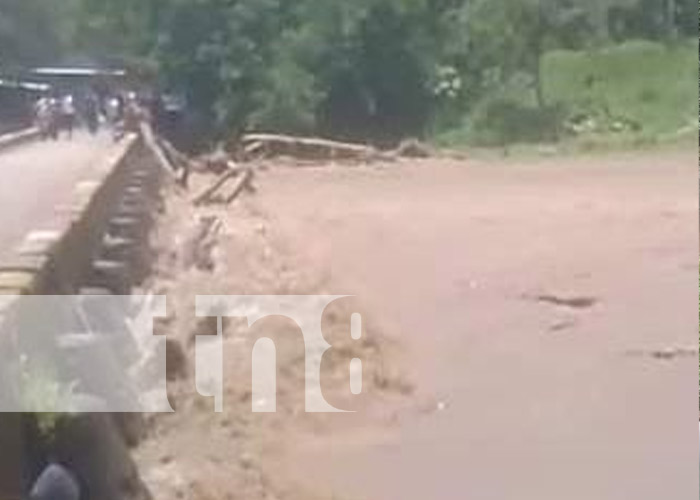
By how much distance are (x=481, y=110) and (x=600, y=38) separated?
4395 millimetres

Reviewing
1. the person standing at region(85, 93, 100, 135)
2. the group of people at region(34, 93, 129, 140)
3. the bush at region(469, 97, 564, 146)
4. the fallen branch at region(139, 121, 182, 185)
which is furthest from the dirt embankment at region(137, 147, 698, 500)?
the person standing at region(85, 93, 100, 135)

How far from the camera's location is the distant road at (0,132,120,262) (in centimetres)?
1366

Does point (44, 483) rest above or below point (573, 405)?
above

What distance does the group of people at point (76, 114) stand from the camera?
31.4 m

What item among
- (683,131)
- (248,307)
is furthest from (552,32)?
(248,307)

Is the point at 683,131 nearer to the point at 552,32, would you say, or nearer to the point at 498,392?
the point at 552,32

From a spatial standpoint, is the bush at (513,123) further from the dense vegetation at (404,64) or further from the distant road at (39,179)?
the distant road at (39,179)

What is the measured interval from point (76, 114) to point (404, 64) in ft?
22.9

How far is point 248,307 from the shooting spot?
13.2 m

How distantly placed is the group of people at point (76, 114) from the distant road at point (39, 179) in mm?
520

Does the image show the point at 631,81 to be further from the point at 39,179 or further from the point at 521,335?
the point at 521,335

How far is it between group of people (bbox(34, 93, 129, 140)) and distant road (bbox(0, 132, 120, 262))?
52 centimetres

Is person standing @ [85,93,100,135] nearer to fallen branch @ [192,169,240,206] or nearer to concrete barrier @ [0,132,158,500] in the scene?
fallen branch @ [192,169,240,206]

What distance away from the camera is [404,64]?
37.2 m
